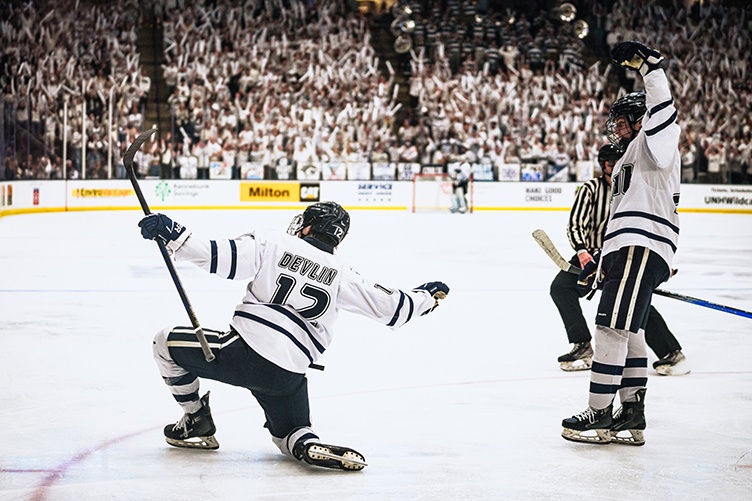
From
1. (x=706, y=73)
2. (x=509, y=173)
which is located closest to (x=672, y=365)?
(x=509, y=173)

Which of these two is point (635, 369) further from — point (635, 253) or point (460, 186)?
point (460, 186)

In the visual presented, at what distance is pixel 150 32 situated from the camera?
24.8 meters

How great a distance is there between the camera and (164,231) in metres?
3.40

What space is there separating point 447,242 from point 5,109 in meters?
8.47

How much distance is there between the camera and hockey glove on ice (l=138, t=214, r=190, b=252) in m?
3.40

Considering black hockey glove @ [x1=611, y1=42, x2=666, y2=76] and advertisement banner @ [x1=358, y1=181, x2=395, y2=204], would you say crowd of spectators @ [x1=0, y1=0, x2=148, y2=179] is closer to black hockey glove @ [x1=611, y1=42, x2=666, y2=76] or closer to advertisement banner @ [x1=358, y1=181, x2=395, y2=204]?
advertisement banner @ [x1=358, y1=181, x2=395, y2=204]

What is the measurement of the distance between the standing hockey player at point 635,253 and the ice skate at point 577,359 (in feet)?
4.71

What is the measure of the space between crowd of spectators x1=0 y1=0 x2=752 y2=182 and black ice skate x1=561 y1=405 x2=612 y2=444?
659 inches

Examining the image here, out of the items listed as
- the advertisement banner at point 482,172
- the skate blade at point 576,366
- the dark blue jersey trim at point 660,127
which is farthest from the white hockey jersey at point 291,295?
the advertisement banner at point 482,172

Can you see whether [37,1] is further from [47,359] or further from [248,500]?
[248,500]

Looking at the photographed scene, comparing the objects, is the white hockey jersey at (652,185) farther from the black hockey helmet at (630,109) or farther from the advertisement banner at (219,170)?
the advertisement banner at (219,170)

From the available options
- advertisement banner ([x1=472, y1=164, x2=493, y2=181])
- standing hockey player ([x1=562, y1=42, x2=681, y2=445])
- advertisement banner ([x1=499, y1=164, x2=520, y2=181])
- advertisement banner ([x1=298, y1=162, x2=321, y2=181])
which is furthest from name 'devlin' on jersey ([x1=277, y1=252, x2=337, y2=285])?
advertisement banner ([x1=499, y1=164, x2=520, y2=181])

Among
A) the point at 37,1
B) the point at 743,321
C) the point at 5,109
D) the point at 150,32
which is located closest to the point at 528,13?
the point at 150,32

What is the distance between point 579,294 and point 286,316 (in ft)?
8.52
